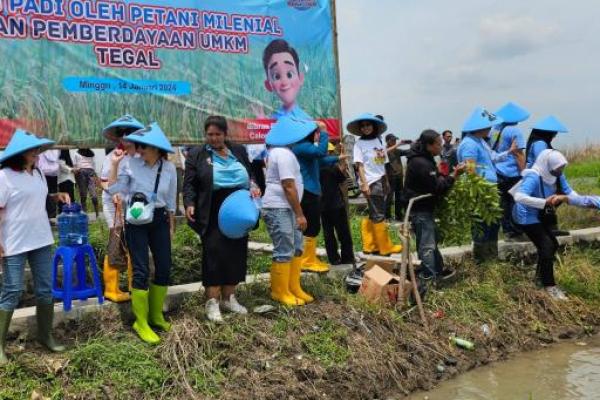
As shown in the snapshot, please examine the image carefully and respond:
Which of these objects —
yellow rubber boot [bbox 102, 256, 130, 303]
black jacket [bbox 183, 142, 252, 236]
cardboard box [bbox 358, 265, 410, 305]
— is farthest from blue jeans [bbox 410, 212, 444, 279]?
yellow rubber boot [bbox 102, 256, 130, 303]

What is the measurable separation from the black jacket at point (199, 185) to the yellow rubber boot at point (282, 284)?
2.75 feet

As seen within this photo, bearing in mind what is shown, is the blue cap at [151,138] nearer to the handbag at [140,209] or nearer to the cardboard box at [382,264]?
the handbag at [140,209]

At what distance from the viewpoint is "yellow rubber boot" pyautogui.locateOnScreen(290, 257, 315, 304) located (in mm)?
6043

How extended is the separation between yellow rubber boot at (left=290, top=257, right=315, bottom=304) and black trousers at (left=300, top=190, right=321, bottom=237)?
61 centimetres

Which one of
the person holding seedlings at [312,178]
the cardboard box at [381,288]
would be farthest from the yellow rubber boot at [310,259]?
the cardboard box at [381,288]

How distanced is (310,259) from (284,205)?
136 cm

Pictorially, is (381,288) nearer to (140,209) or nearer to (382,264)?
(382,264)

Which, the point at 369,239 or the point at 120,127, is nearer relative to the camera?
the point at 120,127

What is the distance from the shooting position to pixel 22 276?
4.54 metres

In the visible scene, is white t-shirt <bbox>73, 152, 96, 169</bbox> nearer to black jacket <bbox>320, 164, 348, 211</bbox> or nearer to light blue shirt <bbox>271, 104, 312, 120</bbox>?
light blue shirt <bbox>271, 104, 312, 120</bbox>

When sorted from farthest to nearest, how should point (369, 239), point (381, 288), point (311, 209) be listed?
point (369, 239) < point (311, 209) < point (381, 288)

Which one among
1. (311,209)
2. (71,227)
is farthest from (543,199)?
(71,227)

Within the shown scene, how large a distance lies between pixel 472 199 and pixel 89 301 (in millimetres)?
3939

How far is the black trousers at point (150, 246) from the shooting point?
4988mm
